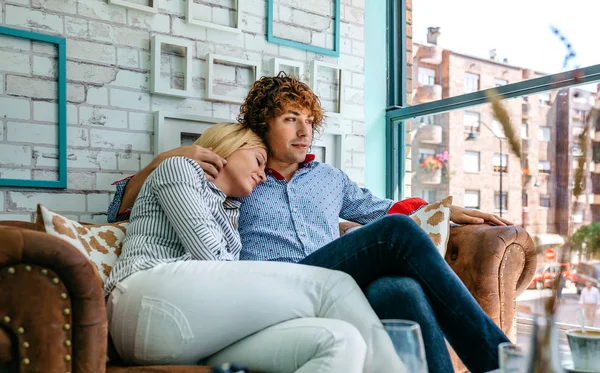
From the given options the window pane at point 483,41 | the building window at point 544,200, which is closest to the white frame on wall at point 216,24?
the window pane at point 483,41

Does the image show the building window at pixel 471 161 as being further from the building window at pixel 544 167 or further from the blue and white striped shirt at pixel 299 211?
the blue and white striped shirt at pixel 299 211

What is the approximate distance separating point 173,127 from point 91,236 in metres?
0.77

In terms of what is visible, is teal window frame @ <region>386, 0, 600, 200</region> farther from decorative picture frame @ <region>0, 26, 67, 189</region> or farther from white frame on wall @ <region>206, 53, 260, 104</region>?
decorative picture frame @ <region>0, 26, 67, 189</region>

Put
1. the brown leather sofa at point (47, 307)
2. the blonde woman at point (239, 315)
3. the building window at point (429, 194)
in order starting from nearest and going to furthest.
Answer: the brown leather sofa at point (47, 307), the blonde woman at point (239, 315), the building window at point (429, 194)

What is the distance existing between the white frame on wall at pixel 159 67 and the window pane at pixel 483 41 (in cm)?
141

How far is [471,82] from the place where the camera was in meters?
2.98

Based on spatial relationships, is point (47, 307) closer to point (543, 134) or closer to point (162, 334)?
point (162, 334)

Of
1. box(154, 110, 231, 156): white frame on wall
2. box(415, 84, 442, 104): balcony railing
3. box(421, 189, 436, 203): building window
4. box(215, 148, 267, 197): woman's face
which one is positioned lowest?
box(421, 189, 436, 203): building window

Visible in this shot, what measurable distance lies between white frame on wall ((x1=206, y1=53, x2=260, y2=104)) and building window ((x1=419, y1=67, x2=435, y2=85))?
1.07 metres

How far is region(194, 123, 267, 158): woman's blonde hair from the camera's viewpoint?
207 centimetres

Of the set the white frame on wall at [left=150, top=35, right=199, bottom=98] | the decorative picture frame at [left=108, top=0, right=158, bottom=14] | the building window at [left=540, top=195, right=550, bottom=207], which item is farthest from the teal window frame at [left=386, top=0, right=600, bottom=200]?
the decorative picture frame at [left=108, top=0, right=158, bottom=14]

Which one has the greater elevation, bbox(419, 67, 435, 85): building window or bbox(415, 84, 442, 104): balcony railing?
bbox(419, 67, 435, 85): building window

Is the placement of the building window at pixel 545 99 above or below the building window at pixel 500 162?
above

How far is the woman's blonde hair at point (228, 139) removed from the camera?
81.4 inches
